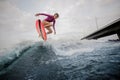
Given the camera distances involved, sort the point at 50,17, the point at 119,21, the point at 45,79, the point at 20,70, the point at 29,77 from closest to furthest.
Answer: the point at 45,79 < the point at 29,77 < the point at 119,21 < the point at 20,70 < the point at 50,17

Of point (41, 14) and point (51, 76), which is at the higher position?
point (41, 14)

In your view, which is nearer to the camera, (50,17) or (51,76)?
(51,76)

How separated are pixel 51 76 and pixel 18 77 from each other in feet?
3.99

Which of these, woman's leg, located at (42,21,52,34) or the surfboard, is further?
woman's leg, located at (42,21,52,34)

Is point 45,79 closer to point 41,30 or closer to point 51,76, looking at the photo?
point 51,76

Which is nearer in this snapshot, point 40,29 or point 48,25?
point 40,29

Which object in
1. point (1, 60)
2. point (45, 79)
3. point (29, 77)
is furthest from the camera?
point (1, 60)

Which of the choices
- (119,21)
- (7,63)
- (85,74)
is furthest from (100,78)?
(7,63)

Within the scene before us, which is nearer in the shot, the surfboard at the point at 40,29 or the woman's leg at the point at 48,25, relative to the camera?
the surfboard at the point at 40,29

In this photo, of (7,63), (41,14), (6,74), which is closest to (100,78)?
(6,74)

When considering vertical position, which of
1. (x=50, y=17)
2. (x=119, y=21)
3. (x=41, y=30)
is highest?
(x=50, y=17)

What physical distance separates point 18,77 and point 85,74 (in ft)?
7.61

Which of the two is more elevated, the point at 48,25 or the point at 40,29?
the point at 48,25

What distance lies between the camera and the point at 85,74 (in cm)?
325
